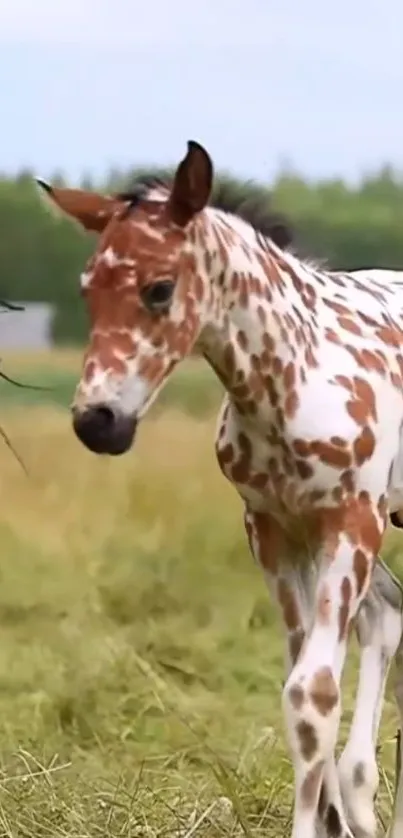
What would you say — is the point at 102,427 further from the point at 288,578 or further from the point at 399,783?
the point at 399,783

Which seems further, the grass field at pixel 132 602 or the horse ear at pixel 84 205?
the grass field at pixel 132 602

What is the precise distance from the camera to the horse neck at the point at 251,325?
879 mm

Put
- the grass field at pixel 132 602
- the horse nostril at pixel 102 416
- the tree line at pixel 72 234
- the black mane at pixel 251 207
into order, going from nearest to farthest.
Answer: the horse nostril at pixel 102 416, the black mane at pixel 251 207, the grass field at pixel 132 602, the tree line at pixel 72 234

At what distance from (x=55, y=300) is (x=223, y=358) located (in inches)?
34.1

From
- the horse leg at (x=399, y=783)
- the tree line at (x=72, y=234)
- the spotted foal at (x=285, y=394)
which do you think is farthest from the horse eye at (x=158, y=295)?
the tree line at (x=72, y=234)

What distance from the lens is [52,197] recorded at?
89 centimetres

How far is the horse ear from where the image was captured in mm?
866

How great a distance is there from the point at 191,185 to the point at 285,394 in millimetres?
153

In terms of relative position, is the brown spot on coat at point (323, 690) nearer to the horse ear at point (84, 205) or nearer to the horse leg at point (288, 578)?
the horse leg at point (288, 578)

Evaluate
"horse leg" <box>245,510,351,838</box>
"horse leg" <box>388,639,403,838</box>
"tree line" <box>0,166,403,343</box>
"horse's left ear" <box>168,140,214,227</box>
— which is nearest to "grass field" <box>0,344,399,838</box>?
"tree line" <box>0,166,403,343</box>

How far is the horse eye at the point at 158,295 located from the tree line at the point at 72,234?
0.85 metres

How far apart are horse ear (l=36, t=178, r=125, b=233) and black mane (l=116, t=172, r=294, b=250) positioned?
0.08 feet

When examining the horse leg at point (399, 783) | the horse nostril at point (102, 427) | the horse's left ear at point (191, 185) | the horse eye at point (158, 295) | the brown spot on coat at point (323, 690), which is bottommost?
the horse leg at point (399, 783)

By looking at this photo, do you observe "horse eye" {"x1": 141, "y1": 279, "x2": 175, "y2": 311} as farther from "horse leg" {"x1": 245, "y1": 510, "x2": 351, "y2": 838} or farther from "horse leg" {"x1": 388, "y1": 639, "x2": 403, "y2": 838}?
"horse leg" {"x1": 388, "y1": 639, "x2": 403, "y2": 838}
